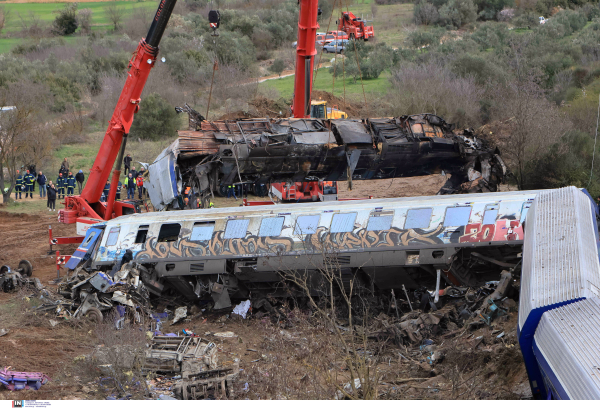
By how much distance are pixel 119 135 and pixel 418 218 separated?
9.46 metres

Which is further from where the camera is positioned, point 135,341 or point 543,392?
point 135,341

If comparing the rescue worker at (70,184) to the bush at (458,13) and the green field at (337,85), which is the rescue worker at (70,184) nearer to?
the green field at (337,85)

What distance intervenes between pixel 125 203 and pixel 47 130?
14.2 metres

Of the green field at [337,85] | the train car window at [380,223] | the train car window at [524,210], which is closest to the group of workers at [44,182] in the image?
the train car window at [380,223]

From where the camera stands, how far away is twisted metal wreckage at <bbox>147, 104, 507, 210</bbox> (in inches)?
806

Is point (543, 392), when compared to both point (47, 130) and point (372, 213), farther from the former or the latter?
point (47, 130)

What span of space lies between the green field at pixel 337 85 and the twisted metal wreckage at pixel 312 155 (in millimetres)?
21239

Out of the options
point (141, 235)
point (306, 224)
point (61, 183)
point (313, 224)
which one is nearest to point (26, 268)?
point (141, 235)

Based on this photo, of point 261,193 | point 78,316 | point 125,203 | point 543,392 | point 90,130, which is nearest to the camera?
point 543,392

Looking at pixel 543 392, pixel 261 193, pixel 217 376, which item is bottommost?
pixel 261 193

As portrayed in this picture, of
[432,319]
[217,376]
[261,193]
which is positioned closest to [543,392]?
[432,319]

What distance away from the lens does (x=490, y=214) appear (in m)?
14.8

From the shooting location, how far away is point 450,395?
34.1 feet

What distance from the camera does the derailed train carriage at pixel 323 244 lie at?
14.8 meters
